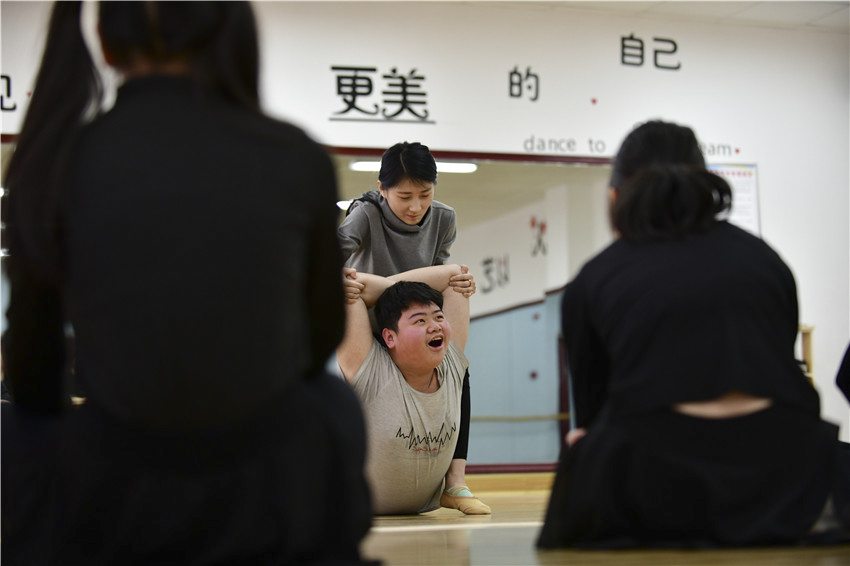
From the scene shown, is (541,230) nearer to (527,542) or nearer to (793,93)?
(793,93)

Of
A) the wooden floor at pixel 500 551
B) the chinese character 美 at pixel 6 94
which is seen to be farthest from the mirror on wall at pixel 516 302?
the wooden floor at pixel 500 551

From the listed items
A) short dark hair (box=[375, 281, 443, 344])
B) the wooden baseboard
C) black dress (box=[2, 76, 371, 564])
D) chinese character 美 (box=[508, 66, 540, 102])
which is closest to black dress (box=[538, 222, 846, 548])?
black dress (box=[2, 76, 371, 564])

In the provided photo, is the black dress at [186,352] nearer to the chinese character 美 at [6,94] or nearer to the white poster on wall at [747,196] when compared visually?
Answer: the chinese character 美 at [6,94]

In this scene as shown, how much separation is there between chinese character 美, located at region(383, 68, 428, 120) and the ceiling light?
31 cm

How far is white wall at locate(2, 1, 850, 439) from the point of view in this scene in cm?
519

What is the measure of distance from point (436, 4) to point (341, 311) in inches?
176

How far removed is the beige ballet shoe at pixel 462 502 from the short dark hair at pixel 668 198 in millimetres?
1479

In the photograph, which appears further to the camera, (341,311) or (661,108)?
(661,108)

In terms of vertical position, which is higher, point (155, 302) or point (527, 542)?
point (155, 302)

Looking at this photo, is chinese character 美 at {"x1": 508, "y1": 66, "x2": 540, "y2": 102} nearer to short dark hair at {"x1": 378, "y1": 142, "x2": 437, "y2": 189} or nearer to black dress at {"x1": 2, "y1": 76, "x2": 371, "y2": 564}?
short dark hair at {"x1": 378, "y1": 142, "x2": 437, "y2": 189}

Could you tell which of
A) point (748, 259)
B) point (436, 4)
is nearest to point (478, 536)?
point (748, 259)

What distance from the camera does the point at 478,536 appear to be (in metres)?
1.97

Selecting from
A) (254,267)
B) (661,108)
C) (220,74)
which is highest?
(661,108)

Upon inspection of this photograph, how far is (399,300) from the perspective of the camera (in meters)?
2.94
